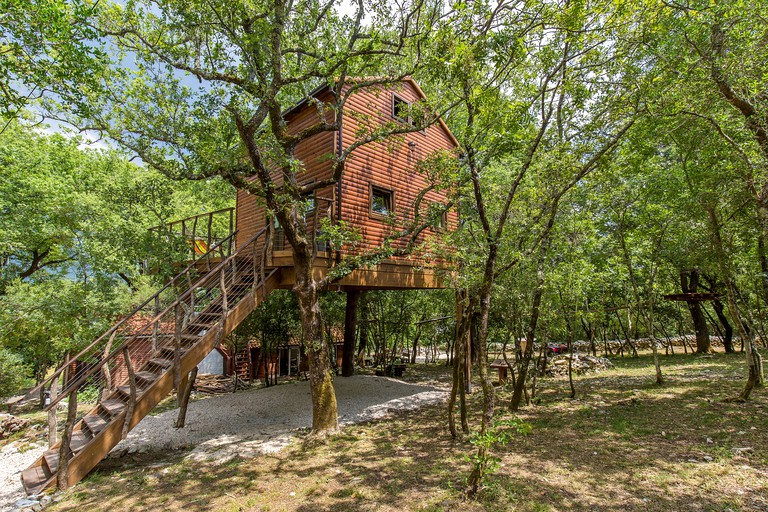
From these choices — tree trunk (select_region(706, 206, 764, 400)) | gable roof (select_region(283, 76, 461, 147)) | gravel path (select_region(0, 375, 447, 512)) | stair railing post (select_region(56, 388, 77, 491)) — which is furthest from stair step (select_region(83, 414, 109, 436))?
tree trunk (select_region(706, 206, 764, 400))

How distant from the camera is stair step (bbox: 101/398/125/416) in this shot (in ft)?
19.4

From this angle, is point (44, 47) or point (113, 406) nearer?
point (44, 47)

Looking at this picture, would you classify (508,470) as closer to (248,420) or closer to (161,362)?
(161,362)

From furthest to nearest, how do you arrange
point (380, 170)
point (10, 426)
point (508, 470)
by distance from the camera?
point (380, 170), point (10, 426), point (508, 470)

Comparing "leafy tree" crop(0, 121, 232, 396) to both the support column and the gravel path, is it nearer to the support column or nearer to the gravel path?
the gravel path

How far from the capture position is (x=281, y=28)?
6.22 metres

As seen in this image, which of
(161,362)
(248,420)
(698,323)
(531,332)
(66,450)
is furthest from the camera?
(698,323)

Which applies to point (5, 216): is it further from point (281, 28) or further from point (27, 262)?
point (281, 28)

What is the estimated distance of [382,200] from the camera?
11.1 meters

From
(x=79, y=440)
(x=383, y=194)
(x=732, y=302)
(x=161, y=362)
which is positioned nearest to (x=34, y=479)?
(x=79, y=440)

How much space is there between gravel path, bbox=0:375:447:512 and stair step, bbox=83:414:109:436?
1028 millimetres

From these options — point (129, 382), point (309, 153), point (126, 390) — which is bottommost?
point (126, 390)

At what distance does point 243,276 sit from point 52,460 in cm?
442

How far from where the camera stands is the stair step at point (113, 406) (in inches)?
232
